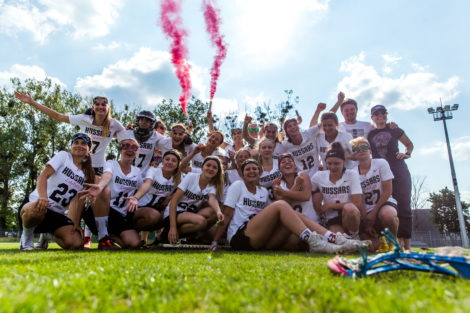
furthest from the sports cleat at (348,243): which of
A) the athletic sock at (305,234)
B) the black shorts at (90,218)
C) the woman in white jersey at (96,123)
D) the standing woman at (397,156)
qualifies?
the woman in white jersey at (96,123)

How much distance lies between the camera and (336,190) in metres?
5.73

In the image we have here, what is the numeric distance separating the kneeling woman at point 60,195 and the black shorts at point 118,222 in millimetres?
584

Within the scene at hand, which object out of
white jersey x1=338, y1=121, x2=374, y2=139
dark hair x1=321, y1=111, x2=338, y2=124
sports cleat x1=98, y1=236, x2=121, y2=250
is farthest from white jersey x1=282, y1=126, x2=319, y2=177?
sports cleat x1=98, y1=236, x2=121, y2=250

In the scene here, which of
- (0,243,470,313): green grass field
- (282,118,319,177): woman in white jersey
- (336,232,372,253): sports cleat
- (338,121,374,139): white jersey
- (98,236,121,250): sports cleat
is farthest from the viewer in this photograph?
(338,121,374,139): white jersey

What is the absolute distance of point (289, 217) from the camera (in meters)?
4.57

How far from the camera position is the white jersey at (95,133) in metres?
6.95

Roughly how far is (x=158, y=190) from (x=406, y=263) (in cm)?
512

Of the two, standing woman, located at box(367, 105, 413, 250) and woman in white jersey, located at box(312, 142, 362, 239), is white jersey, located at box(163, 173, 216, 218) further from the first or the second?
standing woman, located at box(367, 105, 413, 250)

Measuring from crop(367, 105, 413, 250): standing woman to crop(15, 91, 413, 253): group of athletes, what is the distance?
0.07ft

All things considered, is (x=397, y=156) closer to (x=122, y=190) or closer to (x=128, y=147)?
(x=128, y=147)

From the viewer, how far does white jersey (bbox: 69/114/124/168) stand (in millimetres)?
6949

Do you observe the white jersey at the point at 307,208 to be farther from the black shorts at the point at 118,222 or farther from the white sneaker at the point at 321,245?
the black shorts at the point at 118,222

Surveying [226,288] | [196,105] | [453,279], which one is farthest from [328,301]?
[196,105]

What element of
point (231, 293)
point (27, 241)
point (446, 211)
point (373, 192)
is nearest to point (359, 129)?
point (373, 192)
